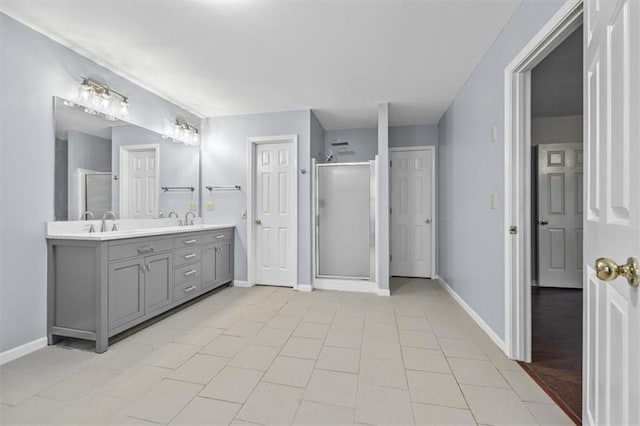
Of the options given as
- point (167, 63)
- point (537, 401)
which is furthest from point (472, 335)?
point (167, 63)

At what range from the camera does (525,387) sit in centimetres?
161

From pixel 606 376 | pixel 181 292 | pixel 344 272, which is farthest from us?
pixel 344 272

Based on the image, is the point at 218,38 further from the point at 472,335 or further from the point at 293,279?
the point at 472,335

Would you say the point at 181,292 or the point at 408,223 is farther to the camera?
the point at 408,223

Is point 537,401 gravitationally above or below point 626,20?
below

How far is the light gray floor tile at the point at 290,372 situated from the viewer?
1.68 metres

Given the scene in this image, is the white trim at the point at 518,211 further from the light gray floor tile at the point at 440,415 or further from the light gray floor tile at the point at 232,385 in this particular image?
the light gray floor tile at the point at 232,385

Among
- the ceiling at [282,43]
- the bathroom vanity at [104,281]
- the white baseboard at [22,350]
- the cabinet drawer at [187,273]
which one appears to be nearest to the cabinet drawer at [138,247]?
the bathroom vanity at [104,281]

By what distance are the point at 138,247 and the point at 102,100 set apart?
147cm

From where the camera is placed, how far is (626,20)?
29.4 inches

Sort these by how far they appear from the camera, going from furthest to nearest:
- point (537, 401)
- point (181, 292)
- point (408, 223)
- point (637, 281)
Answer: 1. point (408, 223)
2. point (181, 292)
3. point (537, 401)
4. point (637, 281)

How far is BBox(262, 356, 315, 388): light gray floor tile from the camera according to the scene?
5.51 ft

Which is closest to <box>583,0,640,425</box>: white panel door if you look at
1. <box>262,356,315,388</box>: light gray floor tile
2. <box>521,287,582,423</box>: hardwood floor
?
<box>521,287,582,423</box>: hardwood floor

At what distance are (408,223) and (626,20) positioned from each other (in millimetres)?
3819
